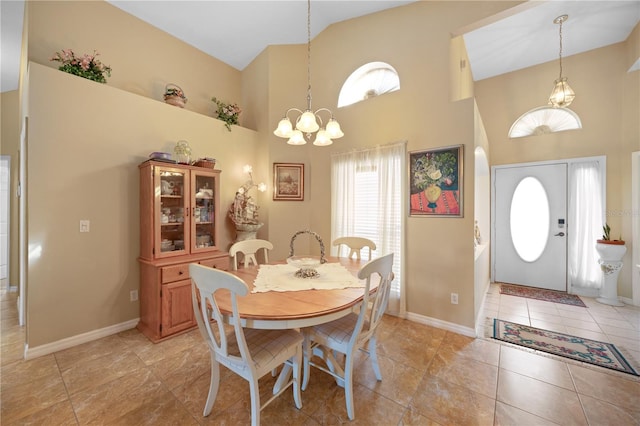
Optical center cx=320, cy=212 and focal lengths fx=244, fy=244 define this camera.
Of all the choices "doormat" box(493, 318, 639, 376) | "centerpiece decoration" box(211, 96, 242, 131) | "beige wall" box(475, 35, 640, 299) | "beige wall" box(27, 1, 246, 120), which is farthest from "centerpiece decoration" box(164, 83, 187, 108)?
"beige wall" box(475, 35, 640, 299)

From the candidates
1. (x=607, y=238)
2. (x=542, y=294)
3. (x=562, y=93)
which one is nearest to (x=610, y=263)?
(x=607, y=238)

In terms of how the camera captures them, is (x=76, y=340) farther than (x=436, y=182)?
No

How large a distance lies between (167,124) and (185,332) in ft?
7.85

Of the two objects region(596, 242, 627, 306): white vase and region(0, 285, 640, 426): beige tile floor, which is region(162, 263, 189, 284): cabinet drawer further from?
region(596, 242, 627, 306): white vase

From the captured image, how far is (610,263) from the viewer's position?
3.35 metres

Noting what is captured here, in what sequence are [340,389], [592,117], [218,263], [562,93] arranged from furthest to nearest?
[592,117] < [562,93] < [218,263] < [340,389]

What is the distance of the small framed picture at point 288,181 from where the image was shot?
3660 mm

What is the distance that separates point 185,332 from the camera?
2566 mm

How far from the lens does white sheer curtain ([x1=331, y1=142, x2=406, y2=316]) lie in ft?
9.79

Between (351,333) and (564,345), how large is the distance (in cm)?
233

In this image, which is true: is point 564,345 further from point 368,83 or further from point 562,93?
point 368,83

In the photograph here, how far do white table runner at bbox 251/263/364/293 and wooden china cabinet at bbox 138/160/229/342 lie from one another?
103cm

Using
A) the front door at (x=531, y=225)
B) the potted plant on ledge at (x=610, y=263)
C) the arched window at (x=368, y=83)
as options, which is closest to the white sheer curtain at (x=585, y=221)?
the front door at (x=531, y=225)

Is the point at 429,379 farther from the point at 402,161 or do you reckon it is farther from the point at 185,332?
the point at 185,332
